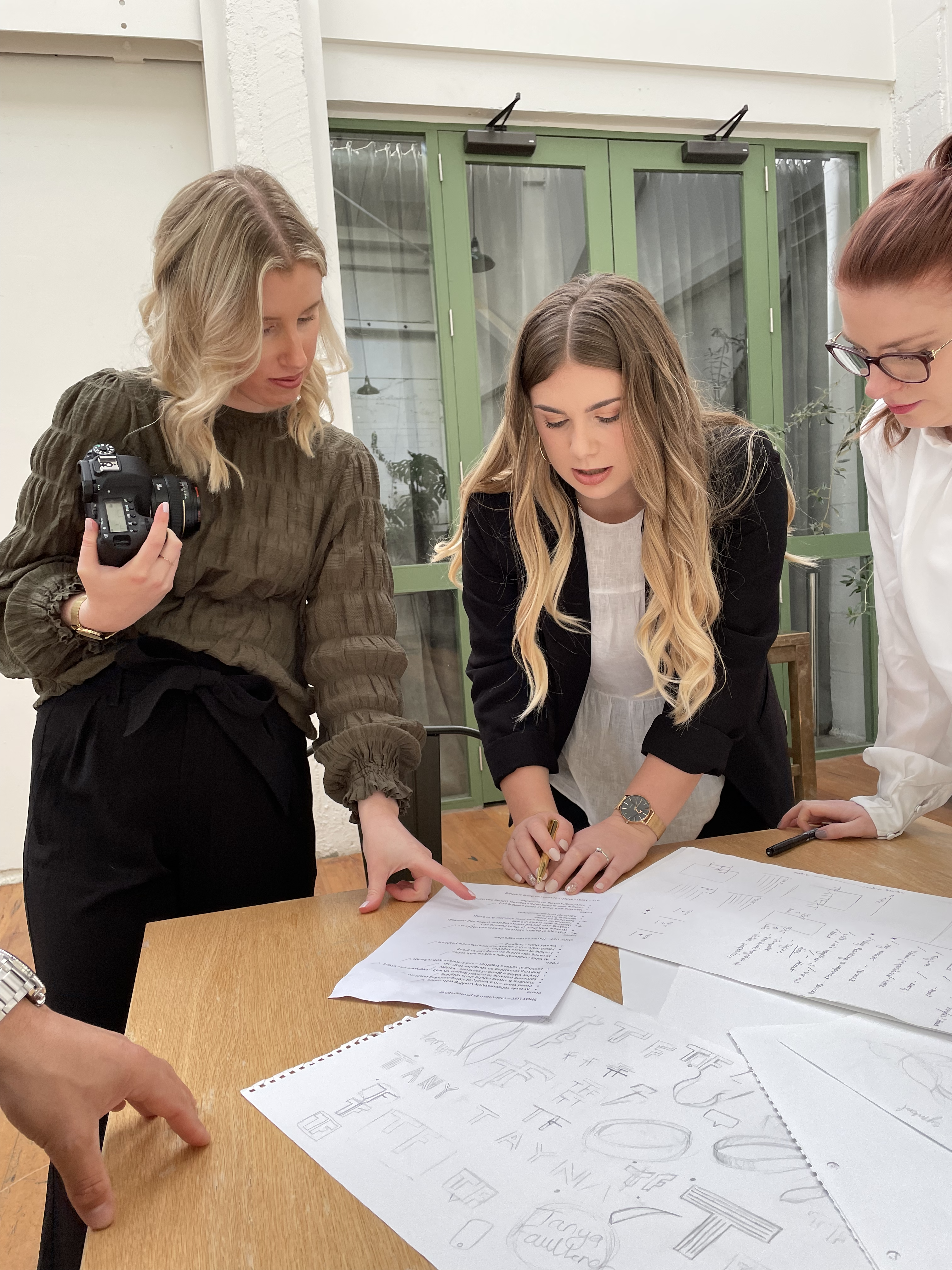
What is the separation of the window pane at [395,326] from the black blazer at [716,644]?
93.8 inches

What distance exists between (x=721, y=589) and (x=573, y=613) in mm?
216

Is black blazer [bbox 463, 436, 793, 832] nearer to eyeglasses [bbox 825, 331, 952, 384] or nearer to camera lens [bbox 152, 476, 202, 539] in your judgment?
eyeglasses [bbox 825, 331, 952, 384]

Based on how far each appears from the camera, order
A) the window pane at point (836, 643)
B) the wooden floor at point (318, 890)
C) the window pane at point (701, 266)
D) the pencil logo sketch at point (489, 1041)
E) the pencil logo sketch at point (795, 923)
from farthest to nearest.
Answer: the window pane at point (836, 643) → the window pane at point (701, 266) → the wooden floor at point (318, 890) → the pencil logo sketch at point (795, 923) → the pencil logo sketch at point (489, 1041)

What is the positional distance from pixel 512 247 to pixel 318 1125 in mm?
3741

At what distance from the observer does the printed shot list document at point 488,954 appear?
82 centimetres

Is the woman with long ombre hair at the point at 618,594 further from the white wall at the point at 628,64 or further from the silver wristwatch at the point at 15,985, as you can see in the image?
the white wall at the point at 628,64

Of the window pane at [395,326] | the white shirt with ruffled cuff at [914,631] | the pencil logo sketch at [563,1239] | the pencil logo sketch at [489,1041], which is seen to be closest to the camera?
the pencil logo sketch at [563,1239]

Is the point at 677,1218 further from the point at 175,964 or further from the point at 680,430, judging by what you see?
the point at 680,430

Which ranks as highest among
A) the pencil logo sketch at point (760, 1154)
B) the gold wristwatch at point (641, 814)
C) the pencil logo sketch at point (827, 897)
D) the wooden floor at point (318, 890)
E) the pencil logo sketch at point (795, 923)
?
the gold wristwatch at point (641, 814)

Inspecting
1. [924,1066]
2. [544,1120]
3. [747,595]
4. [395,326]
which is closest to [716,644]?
[747,595]

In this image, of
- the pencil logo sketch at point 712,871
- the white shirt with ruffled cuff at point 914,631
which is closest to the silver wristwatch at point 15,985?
the pencil logo sketch at point 712,871

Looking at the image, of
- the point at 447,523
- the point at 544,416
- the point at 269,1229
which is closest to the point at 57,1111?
the point at 269,1229

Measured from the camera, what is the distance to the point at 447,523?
12.7ft

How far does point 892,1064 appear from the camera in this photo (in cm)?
69
